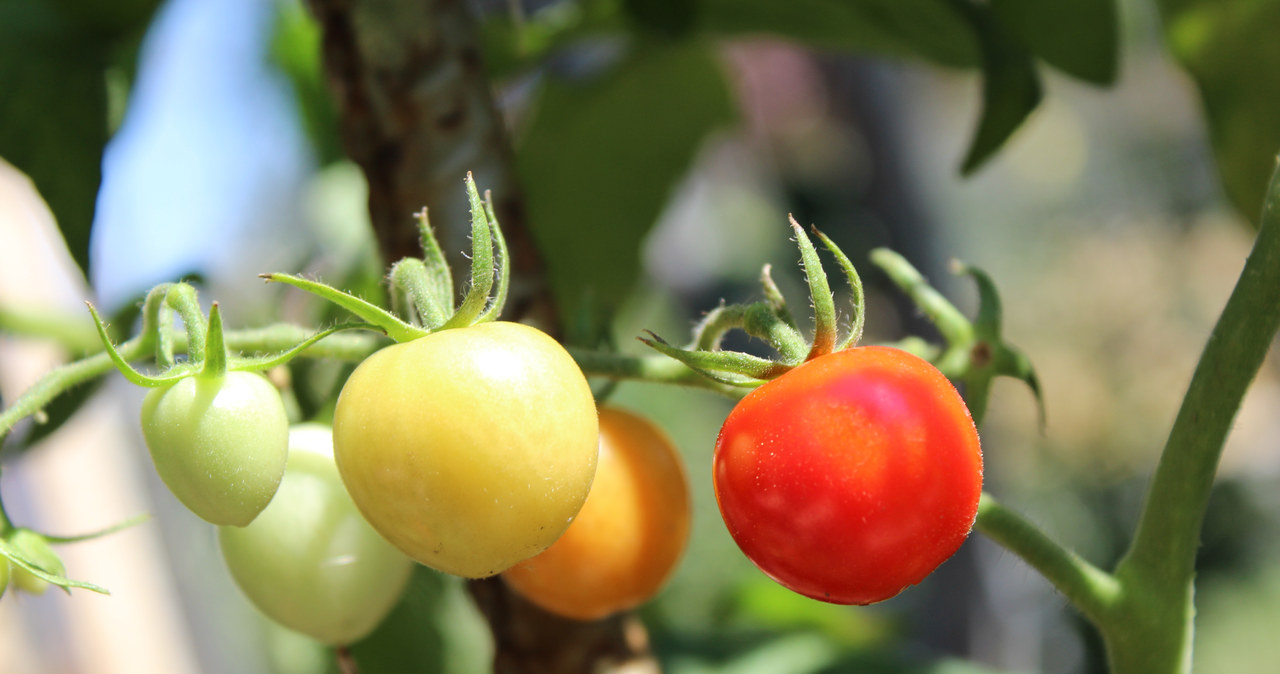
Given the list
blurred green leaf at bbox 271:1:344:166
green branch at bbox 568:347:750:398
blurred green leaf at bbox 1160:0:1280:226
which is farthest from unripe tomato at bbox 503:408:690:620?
blurred green leaf at bbox 271:1:344:166

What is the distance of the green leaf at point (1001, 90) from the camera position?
14.1 inches

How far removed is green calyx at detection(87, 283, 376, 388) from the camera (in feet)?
0.63

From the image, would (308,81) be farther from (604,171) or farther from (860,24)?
(860,24)

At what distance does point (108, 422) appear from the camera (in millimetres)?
1729

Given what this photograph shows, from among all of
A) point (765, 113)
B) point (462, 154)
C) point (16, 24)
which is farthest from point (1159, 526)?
point (765, 113)

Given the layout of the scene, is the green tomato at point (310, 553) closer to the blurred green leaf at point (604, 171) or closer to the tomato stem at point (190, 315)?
Answer: the tomato stem at point (190, 315)

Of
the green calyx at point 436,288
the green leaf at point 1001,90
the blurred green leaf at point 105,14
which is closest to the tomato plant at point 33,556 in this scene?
the green calyx at point 436,288

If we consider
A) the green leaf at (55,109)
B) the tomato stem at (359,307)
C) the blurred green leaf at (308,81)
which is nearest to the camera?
the tomato stem at (359,307)

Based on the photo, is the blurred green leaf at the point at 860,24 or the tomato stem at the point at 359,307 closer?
the tomato stem at the point at 359,307

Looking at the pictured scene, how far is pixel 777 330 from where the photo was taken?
0.22m

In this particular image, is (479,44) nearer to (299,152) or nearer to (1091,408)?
(299,152)

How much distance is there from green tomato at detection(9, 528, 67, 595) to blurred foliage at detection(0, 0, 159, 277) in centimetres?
10

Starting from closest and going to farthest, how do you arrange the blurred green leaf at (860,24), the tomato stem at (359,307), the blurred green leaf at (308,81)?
the tomato stem at (359,307) < the blurred green leaf at (860,24) < the blurred green leaf at (308,81)

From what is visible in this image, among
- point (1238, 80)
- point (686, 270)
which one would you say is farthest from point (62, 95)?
point (686, 270)
